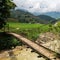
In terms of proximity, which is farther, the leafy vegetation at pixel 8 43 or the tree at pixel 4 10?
the tree at pixel 4 10

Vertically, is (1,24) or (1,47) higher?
(1,24)

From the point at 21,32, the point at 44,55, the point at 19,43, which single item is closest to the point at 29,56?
the point at 44,55

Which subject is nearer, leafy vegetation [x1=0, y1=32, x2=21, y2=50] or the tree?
leafy vegetation [x1=0, y1=32, x2=21, y2=50]

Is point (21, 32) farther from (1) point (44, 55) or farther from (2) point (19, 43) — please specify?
(1) point (44, 55)

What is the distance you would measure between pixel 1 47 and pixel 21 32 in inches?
359

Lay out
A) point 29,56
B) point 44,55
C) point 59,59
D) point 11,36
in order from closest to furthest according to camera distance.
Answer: point 59,59 < point 44,55 < point 29,56 < point 11,36

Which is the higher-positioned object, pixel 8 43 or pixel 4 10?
pixel 4 10

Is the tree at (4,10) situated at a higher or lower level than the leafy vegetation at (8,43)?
higher

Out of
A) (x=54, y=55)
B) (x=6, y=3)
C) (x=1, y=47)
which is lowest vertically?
(x=1, y=47)

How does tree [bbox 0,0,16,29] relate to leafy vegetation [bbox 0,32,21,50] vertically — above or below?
above

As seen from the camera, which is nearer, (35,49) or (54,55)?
(54,55)

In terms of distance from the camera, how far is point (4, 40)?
35219 millimetres

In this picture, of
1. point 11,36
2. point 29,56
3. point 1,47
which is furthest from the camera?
point 11,36

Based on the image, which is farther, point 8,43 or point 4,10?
point 4,10
